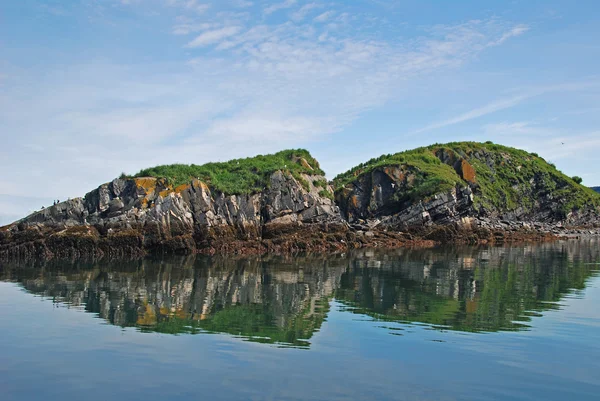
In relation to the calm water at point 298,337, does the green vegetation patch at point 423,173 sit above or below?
above

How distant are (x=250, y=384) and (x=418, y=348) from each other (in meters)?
4.16

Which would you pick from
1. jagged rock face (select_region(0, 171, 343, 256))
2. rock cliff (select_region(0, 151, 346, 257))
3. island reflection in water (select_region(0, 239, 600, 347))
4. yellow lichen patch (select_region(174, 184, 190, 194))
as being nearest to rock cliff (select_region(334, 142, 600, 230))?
rock cliff (select_region(0, 151, 346, 257))

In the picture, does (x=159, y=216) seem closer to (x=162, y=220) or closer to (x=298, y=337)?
(x=162, y=220)

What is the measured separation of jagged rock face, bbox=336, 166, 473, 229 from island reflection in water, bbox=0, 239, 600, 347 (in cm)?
2026

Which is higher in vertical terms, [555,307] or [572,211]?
[572,211]

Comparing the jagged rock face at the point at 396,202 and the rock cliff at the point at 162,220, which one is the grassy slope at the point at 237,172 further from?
the jagged rock face at the point at 396,202

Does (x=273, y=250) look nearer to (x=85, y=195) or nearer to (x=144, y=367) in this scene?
(x=85, y=195)

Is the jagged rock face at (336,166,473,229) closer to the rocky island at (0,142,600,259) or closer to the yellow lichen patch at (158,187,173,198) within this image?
the rocky island at (0,142,600,259)

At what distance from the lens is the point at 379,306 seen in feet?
54.7

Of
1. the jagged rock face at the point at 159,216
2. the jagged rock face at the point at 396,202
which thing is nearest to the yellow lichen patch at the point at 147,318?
the jagged rock face at the point at 159,216

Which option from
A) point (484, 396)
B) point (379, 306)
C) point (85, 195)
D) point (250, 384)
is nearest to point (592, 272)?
point (379, 306)

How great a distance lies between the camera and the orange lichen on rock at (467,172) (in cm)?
6769

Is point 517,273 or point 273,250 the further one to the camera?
point 273,250

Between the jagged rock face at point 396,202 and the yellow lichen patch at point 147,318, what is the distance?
39787 millimetres
